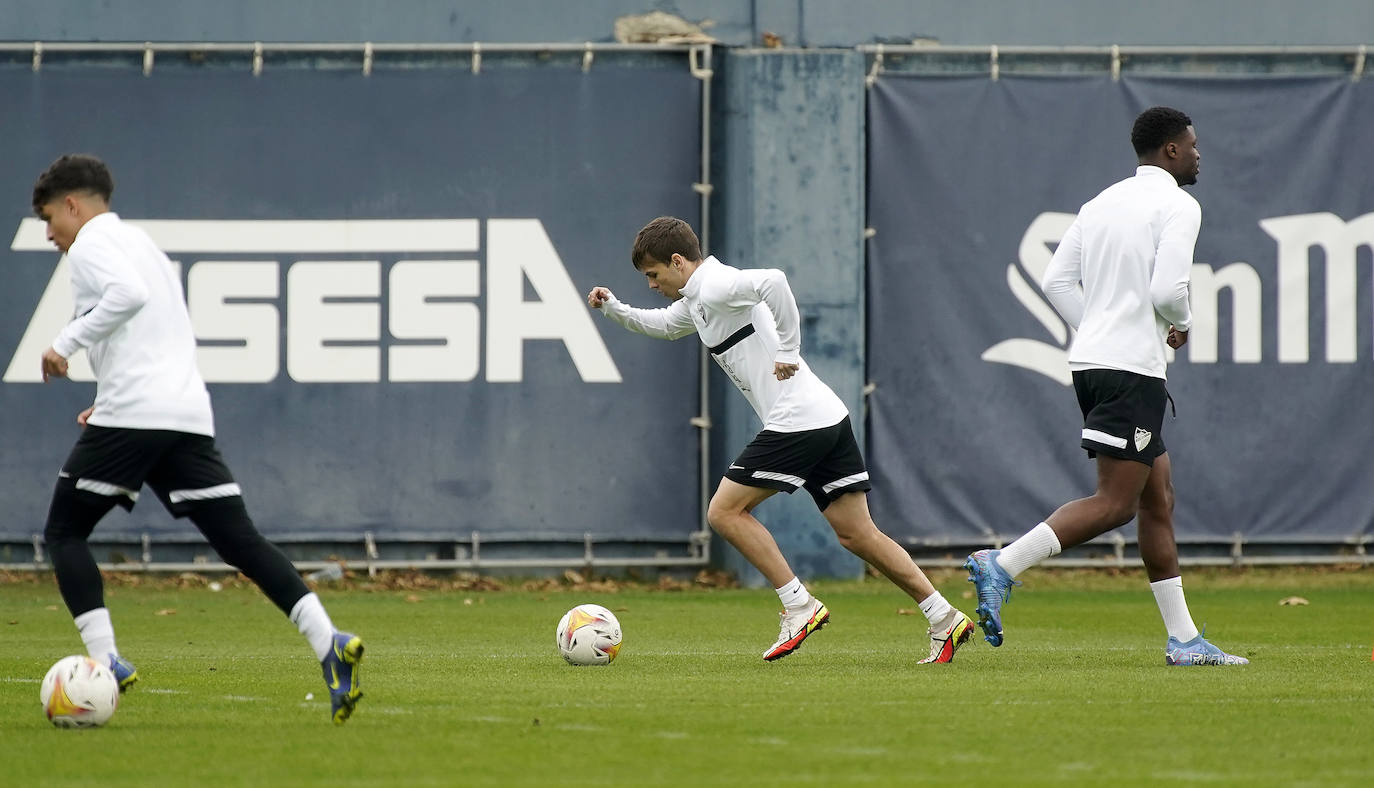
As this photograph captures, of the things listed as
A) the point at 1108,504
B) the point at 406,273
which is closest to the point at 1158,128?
the point at 1108,504

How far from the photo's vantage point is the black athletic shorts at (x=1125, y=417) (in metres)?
7.18

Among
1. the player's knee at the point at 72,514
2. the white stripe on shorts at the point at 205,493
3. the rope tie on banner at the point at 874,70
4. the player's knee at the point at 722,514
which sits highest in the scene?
the rope tie on banner at the point at 874,70

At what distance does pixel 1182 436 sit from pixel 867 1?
4.16m

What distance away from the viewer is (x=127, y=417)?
587 centimetres

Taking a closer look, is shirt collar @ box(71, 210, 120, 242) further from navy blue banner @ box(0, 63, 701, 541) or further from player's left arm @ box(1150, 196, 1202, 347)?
navy blue banner @ box(0, 63, 701, 541)

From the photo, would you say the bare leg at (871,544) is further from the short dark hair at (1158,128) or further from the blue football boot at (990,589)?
the short dark hair at (1158,128)

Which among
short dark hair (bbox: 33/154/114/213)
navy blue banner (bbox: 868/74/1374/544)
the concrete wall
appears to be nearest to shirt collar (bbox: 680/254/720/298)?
short dark hair (bbox: 33/154/114/213)

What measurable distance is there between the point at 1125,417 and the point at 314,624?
3.45 meters

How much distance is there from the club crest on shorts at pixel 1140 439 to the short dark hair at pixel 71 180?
13.6ft

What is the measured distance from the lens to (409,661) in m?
8.03

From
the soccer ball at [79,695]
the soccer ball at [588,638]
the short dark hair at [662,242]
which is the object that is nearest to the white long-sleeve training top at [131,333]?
the soccer ball at [79,695]

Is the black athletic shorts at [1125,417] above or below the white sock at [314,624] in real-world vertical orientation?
above

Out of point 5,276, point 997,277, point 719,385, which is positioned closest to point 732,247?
point 719,385

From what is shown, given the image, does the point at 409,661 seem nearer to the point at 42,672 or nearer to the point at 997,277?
the point at 42,672
